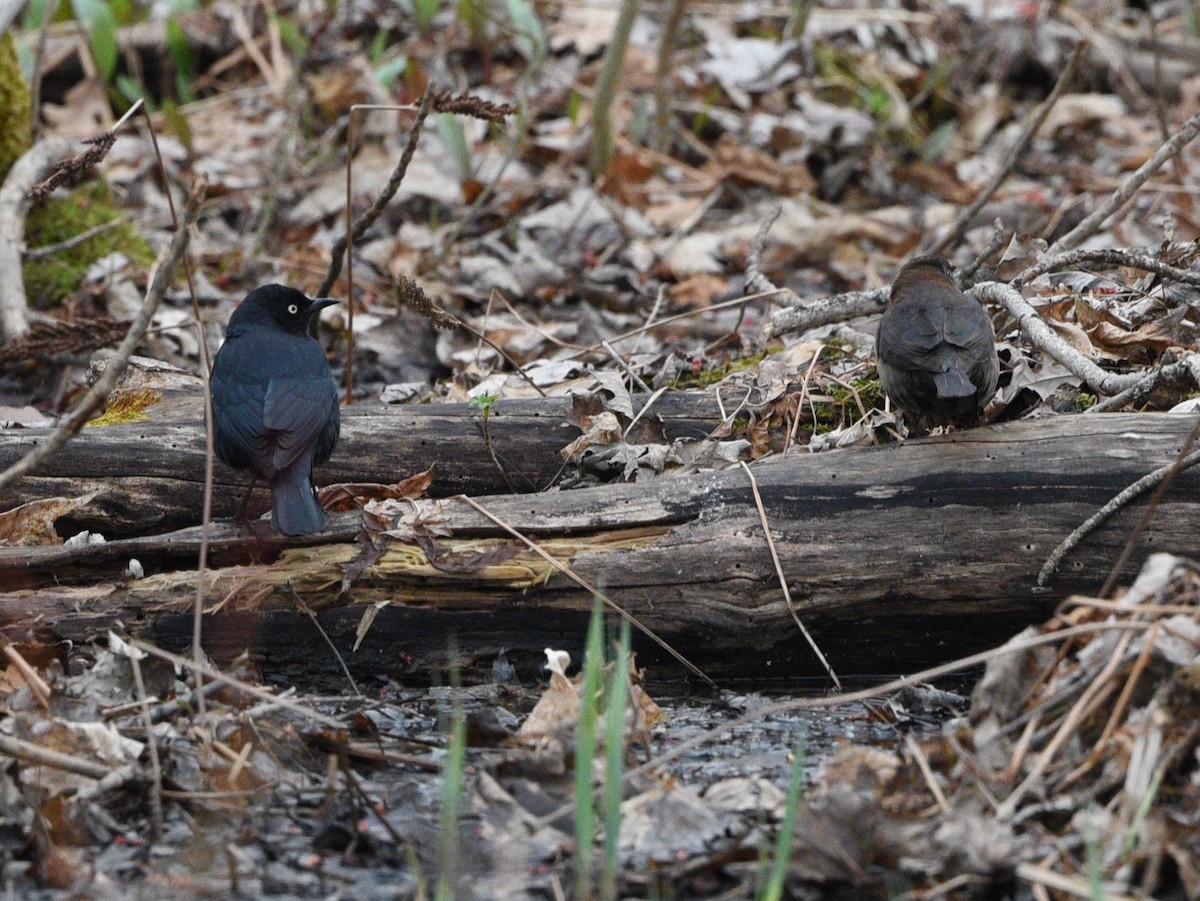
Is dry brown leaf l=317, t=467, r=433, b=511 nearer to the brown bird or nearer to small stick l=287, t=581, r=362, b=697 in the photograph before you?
small stick l=287, t=581, r=362, b=697

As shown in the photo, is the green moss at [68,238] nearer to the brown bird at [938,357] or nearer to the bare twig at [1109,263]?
the brown bird at [938,357]

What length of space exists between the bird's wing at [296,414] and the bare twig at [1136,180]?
274cm

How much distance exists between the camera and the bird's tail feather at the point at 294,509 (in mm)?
3971

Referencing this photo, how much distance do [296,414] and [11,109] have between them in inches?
161

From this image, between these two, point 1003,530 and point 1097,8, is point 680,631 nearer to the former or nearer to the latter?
point 1003,530

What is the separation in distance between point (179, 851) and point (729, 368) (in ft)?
10.1

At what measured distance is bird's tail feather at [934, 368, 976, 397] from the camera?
12.9 ft

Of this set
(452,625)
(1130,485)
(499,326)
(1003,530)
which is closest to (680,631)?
(452,625)

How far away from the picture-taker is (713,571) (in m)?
3.86

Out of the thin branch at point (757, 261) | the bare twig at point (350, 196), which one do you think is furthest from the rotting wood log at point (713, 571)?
the thin branch at point (757, 261)

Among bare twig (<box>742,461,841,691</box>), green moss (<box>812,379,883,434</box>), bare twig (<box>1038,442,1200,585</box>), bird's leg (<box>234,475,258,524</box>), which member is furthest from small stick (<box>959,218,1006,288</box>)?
bird's leg (<box>234,475,258,524</box>)

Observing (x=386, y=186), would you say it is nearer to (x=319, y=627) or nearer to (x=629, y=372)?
(x=629, y=372)

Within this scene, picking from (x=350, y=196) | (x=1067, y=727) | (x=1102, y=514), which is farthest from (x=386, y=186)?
(x=1067, y=727)

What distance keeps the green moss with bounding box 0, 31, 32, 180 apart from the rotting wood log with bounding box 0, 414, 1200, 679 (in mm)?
4297
